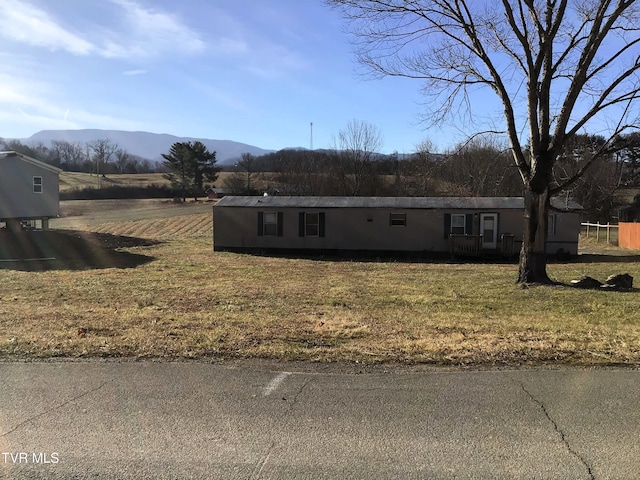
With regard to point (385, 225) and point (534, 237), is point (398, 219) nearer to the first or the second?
point (385, 225)

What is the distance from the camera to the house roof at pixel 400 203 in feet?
73.2

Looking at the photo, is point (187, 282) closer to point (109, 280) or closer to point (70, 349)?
point (109, 280)

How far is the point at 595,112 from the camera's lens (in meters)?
11.0

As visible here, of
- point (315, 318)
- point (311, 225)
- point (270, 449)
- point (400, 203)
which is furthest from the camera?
point (311, 225)

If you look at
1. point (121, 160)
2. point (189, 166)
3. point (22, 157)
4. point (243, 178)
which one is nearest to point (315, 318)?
point (22, 157)

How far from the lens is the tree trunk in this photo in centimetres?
1134

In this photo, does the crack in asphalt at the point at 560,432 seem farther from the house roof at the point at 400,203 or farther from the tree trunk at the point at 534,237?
the house roof at the point at 400,203

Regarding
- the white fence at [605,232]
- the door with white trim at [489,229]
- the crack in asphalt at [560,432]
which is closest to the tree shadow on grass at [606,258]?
the door with white trim at [489,229]

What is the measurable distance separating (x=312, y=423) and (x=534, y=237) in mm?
9569

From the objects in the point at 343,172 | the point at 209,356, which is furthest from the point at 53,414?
the point at 343,172

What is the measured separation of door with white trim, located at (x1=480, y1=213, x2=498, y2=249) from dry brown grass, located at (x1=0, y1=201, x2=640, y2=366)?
857 centimetres

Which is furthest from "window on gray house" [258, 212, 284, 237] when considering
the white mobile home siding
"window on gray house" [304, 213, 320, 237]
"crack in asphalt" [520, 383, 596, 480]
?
"crack in asphalt" [520, 383, 596, 480]

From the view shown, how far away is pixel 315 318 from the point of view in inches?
289

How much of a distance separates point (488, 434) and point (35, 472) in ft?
9.02
